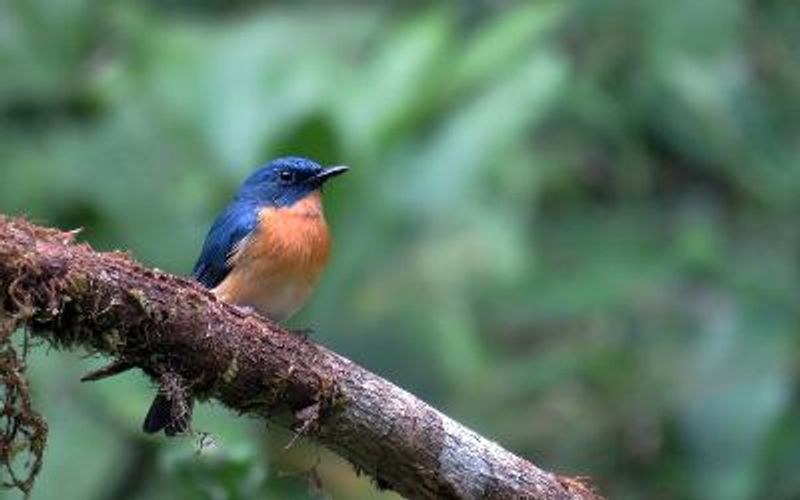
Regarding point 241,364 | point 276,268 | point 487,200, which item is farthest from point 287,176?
point 487,200

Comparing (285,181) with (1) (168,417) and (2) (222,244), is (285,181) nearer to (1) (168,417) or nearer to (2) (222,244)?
(2) (222,244)

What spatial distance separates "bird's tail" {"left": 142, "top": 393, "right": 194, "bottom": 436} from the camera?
Answer: 476cm

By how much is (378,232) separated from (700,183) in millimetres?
3681

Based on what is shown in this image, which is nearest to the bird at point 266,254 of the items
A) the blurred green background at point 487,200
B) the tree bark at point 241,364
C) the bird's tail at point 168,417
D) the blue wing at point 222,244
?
the blue wing at point 222,244

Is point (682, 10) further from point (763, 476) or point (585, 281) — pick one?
point (763, 476)

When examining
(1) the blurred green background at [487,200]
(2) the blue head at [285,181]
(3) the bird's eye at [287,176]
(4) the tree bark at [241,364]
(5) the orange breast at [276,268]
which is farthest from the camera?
(1) the blurred green background at [487,200]

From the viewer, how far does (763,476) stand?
8.52 meters

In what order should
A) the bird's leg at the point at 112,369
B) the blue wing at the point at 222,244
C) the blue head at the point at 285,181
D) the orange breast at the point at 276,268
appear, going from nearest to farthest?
the bird's leg at the point at 112,369 < the orange breast at the point at 276,268 < the blue wing at the point at 222,244 < the blue head at the point at 285,181

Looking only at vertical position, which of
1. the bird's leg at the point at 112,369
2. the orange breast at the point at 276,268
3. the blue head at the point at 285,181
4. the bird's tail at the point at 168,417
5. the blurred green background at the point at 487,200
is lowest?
the bird's leg at the point at 112,369

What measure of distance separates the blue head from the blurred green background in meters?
0.64

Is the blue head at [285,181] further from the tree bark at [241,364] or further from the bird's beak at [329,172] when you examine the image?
the tree bark at [241,364]

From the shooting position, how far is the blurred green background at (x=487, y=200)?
7.91 meters

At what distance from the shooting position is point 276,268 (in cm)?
642

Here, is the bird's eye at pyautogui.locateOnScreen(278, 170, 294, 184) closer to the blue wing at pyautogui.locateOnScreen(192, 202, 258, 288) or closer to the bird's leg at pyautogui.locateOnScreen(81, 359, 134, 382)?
the blue wing at pyautogui.locateOnScreen(192, 202, 258, 288)
